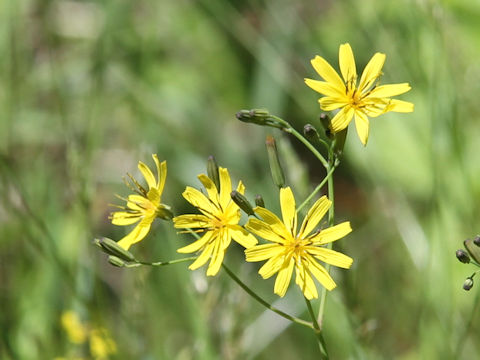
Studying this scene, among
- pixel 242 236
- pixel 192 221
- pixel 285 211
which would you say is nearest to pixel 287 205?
pixel 285 211

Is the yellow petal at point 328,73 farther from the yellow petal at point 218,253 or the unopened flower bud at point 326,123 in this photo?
the yellow petal at point 218,253

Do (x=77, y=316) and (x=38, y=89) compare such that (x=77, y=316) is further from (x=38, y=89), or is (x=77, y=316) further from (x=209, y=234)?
(x=38, y=89)

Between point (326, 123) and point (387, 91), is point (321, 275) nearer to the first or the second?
point (326, 123)

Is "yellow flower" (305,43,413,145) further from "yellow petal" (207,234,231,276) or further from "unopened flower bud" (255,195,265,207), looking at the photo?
"yellow petal" (207,234,231,276)

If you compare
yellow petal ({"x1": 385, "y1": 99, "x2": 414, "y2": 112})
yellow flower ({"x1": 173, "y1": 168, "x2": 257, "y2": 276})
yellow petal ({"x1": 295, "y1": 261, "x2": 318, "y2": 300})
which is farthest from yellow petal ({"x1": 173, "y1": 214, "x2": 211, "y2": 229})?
yellow petal ({"x1": 385, "y1": 99, "x2": 414, "y2": 112})

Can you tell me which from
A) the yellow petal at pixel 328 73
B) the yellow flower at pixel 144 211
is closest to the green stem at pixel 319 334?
the yellow flower at pixel 144 211
